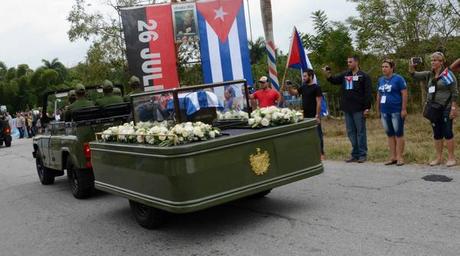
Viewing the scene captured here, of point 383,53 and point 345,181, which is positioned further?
point 383,53

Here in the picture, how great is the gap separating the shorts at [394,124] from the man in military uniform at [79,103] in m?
5.05

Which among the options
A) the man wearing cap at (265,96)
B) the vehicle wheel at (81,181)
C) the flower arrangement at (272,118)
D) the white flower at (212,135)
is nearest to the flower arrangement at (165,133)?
the white flower at (212,135)

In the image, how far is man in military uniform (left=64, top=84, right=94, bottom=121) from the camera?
8.60 metres

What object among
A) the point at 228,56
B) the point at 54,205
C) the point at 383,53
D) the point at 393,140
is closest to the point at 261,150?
the point at 393,140

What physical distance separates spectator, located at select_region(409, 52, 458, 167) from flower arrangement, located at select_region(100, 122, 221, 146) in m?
4.08

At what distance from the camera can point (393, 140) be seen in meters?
8.57

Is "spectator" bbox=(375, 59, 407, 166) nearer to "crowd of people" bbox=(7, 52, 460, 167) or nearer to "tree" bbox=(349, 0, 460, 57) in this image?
"crowd of people" bbox=(7, 52, 460, 167)

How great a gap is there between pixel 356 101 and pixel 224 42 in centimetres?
314

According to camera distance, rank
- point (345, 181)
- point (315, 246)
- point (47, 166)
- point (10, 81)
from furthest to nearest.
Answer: point (10, 81)
point (47, 166)
point (345, 181)
point (315, 246)

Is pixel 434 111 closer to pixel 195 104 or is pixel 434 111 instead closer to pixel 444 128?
pixel 444 128

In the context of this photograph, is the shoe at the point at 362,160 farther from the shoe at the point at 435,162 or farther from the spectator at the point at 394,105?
the shoe at the point at 435,162

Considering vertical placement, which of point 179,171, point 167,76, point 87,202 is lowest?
point 87,202

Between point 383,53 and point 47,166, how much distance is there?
34.3 ft

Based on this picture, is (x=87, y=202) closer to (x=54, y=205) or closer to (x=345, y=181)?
(x=54, y=205)
